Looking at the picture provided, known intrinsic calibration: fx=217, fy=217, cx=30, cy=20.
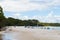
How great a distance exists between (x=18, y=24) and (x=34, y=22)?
591 inches

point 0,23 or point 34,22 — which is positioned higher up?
point 0,23

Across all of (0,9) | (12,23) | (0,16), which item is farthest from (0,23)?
(12,23)

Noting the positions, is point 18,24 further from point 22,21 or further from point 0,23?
point 0,23

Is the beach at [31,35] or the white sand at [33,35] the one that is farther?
the white sand at [33,35]

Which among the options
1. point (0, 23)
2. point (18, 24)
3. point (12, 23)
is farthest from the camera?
point (18, 24)

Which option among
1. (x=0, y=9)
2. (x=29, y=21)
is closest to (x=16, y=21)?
(x=29, y=21)

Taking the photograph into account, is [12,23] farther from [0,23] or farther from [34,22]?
[0,23]

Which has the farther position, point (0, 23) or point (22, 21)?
point (22, 21)

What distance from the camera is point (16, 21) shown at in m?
181

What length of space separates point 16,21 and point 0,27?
108579 millimetres

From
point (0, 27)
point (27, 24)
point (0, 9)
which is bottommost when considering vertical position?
point (27, 24)

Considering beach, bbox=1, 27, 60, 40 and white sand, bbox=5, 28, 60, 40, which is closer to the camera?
beach, bbox=1, 27, 60, 40

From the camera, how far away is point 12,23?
574 feet

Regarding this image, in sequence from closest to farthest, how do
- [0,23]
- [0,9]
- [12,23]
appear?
[0,23] → [0,9] → [12,23]
